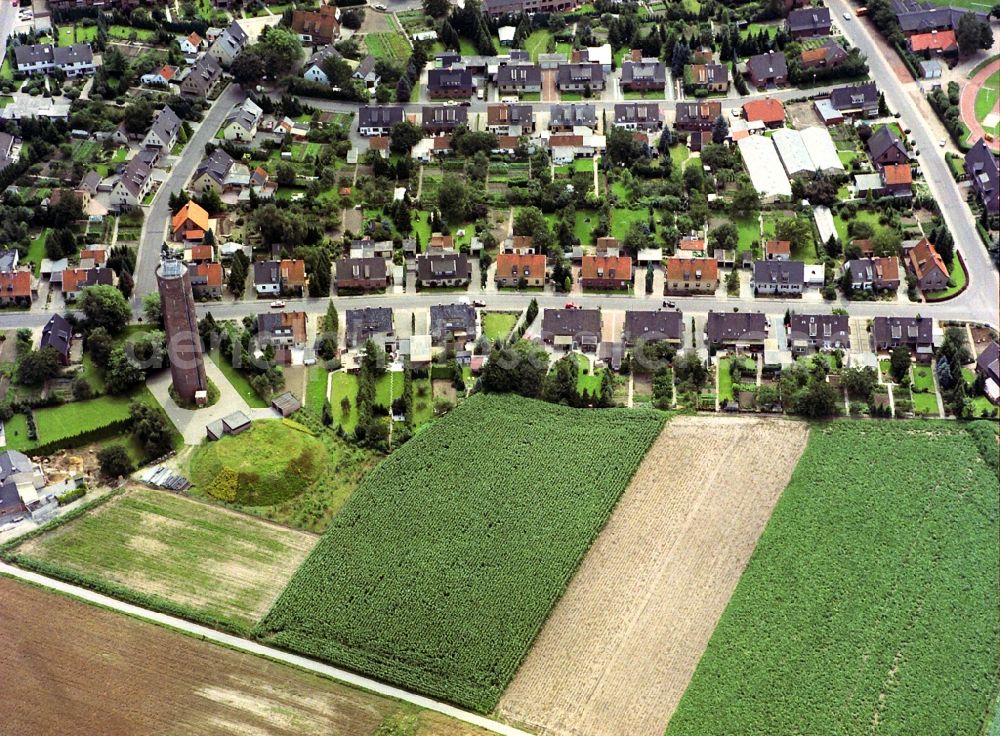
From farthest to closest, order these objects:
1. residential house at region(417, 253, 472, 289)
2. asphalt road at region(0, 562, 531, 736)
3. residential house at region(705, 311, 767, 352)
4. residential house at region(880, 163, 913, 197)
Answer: residential house at region(880, 163, 913, 197) → residential house at region(417, 253, 472, 289) → residential house at region(705, 311, 767, 352) → asphalt road at region(0, 562, 531, 736)

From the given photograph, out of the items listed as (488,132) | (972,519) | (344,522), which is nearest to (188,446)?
(344,522)

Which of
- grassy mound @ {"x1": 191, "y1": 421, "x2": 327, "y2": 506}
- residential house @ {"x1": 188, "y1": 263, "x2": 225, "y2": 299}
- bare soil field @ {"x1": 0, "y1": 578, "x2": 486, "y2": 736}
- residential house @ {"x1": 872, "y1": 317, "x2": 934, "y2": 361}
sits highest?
residential house @ {"x1": 188, "y1": 263, "x2": 225, "y2": 299}

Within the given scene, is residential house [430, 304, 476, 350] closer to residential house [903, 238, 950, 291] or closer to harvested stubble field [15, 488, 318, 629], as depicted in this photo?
harvested stubble field [15, 488, 318, 629]

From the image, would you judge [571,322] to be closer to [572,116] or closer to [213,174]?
[572,116]

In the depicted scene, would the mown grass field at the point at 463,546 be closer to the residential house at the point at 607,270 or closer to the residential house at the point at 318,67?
the residential house at the point at 607,270

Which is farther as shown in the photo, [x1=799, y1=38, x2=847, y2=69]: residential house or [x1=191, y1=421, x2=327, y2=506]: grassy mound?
[x1=799, y1=38, x2=847, y2=69]: residential house

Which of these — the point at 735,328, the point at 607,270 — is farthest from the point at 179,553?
the point at 735,328

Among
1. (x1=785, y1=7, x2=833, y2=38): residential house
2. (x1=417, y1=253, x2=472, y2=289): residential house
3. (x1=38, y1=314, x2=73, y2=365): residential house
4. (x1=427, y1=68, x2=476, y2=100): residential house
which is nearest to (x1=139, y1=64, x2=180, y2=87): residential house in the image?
(x1=427, y1=68, x2=476, y2=100): residential house
